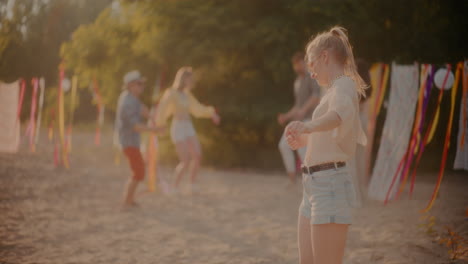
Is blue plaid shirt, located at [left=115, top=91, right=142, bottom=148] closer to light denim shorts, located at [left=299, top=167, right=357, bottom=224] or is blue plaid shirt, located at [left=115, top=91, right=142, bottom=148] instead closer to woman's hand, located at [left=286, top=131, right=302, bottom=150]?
woman's hand, located at [left=286, top=131, right=302, bottom=150]

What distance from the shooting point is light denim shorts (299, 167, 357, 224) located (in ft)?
7.56

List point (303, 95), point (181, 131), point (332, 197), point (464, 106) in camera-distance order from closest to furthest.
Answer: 1. point (332, 197)
2. point (464, 106)
3. point (303, 95)
4. point (181, 131)

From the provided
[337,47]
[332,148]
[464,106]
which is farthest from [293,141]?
[464,106]

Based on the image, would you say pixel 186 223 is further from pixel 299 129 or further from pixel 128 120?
pixel 299 129

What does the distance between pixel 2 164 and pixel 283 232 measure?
3585 mm

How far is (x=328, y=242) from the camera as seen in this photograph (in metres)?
2.34

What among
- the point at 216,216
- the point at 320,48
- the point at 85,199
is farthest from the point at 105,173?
the point at 320,48

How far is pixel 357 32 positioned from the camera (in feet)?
28.7

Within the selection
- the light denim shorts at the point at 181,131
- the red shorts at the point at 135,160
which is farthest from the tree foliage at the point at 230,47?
the red shorts at the point at 135,160

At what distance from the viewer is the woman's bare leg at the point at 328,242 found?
2334mm

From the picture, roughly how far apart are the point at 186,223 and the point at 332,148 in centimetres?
360

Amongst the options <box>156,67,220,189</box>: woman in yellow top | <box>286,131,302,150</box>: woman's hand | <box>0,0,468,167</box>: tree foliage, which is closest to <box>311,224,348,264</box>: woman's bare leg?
<box>286,131,302,150</box>: woman's hand

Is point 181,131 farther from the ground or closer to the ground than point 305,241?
farther from the ground

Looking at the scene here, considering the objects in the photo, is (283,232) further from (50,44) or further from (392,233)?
(50,44)
